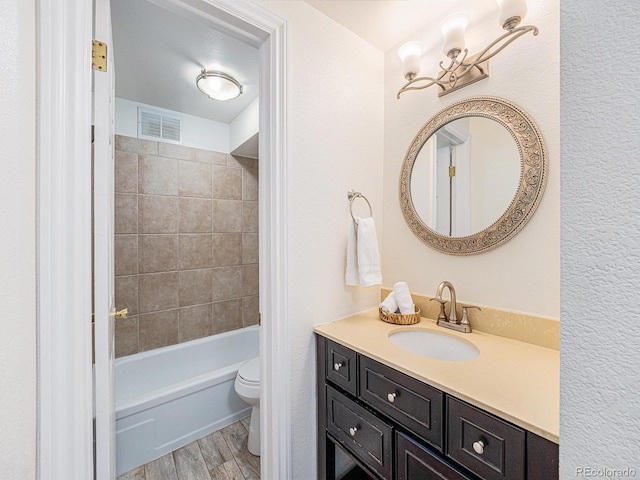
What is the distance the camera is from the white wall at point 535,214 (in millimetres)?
1013

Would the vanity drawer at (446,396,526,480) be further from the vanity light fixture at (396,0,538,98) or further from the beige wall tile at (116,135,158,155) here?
the beige wall tile at (116,135,158,155)

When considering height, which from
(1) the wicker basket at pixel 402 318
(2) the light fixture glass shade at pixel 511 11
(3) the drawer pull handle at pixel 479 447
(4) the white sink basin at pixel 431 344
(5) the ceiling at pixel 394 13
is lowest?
(3) the drawer pull handle at pixel 479 447

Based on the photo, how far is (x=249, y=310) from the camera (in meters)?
2.78

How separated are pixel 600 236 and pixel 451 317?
0.97 meters

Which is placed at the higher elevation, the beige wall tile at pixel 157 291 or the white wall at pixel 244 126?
the white wall at pixel 244 126

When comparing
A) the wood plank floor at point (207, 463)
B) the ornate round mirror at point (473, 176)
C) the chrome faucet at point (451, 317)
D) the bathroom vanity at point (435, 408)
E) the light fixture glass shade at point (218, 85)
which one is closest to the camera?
the bathroom vanity at point (435, 408)

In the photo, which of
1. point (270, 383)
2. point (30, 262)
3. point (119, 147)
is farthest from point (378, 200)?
point (119, 147)

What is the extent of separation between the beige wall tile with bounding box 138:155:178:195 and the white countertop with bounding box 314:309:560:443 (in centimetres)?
190

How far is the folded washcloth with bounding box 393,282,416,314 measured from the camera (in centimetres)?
133

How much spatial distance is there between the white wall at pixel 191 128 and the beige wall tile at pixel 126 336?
151 cm

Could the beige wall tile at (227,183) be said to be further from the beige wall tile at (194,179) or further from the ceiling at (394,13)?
the ceiling at (394,13)

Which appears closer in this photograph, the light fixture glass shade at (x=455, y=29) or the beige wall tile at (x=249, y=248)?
the light fixture glass shade at (x=455, y=29)

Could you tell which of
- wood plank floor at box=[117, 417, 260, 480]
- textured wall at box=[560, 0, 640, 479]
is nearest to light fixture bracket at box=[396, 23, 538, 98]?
textured wall at box=[560, 0, 640, 479]

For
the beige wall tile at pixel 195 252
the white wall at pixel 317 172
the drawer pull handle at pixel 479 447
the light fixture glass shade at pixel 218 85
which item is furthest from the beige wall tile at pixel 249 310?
the drawer pull handle at pixel 479 447
